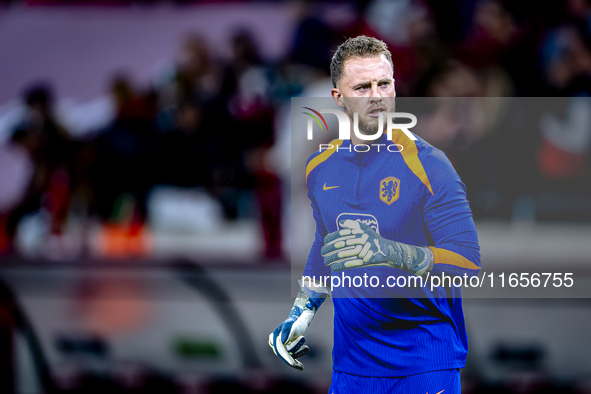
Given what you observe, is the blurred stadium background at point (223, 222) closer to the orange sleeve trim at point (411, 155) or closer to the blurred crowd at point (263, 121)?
the blurred crowd at point (263, 121)

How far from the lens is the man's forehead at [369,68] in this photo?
1.27 m

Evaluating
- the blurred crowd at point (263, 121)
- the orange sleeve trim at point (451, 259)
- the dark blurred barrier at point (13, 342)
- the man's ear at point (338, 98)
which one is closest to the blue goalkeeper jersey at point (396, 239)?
the orange sleeve trim at point (451, 259)

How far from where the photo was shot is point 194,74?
584 centimetres

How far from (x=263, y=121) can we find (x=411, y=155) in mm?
3731

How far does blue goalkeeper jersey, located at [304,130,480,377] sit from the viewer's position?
124 cm

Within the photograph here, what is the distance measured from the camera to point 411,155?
133cm

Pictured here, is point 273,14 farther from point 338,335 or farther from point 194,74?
point 338,335

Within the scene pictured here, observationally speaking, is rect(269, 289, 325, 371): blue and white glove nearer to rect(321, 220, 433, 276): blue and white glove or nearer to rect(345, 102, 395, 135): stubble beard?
rect(321, 220, 433, 276): blue and white glove

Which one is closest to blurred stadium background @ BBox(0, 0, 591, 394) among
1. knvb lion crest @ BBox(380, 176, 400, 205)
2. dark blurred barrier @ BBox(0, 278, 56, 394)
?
dark blurred barrier @ BBox(0, 278, 56, 394)

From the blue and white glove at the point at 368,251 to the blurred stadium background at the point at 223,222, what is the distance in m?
2.44

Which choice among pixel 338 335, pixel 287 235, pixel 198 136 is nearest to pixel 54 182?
pixel 198 136

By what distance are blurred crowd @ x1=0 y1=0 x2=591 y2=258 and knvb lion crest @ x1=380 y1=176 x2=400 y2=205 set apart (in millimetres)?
2225

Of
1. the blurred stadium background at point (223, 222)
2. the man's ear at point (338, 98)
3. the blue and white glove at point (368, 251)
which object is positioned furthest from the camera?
the blurred stadium background at point (223, 222)

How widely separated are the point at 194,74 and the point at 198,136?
0.94m
